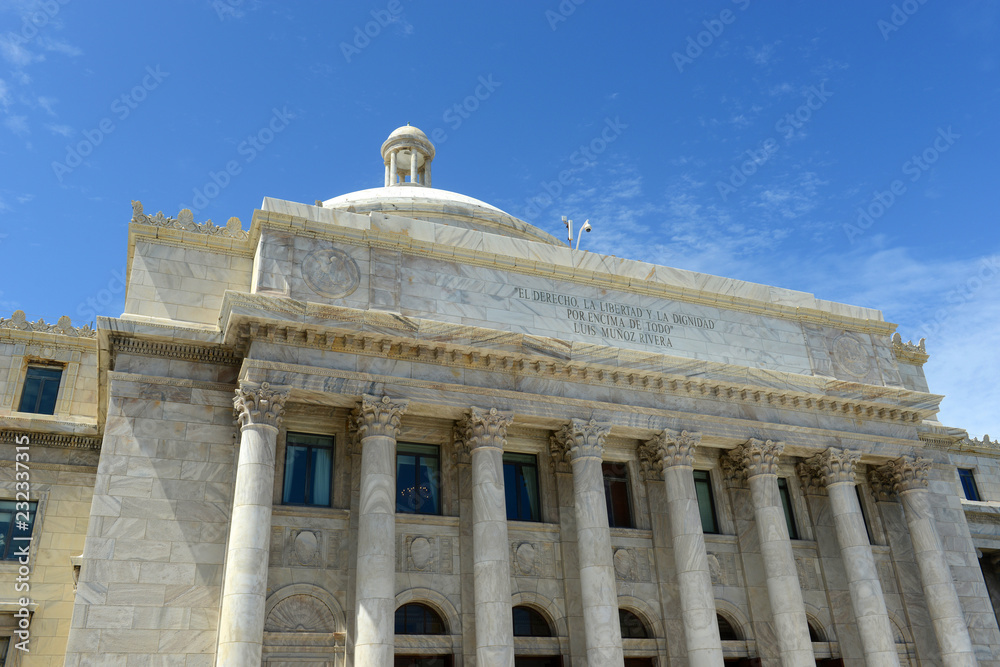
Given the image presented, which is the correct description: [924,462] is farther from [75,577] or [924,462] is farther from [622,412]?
[75,577]

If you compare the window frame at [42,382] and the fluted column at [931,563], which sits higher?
the window frame at [42,382]

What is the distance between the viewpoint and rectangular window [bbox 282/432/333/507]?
2319cm

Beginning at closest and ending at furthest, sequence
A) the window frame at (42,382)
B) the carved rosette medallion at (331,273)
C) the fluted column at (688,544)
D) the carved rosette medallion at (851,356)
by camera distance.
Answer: the fluted column at (688,544), the carved rosette medallion at (331,273), the window frame at (42,382), the carved rosette medallion at (851,356)

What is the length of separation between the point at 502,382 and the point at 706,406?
24.0 feet

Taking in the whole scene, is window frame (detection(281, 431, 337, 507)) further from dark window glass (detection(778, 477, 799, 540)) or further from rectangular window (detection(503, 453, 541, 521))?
dark window glass (detection(778, 477, 799, 540))

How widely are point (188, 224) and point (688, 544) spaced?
18436 mm

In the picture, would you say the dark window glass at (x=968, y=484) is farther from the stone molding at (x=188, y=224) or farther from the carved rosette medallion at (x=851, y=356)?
the stone molding at (x=188, y=224)

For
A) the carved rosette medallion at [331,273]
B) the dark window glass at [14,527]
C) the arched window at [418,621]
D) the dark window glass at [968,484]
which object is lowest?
the arched window at [418,621]

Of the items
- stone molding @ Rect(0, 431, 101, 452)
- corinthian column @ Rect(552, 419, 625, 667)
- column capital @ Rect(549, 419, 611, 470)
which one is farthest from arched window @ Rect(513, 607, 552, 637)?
stone molding @ Rect(0, 431, 101, 452)

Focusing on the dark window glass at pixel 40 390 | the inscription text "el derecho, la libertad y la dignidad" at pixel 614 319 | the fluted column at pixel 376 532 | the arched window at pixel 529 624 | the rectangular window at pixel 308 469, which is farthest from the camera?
the dark window glass at pixel 40 390

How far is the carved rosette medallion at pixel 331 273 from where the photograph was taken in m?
24.2

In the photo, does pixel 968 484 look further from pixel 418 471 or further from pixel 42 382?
pixel 42 382

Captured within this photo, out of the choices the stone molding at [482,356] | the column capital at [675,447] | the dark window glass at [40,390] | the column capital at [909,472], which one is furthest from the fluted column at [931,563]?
the dark window glass at [40,390]

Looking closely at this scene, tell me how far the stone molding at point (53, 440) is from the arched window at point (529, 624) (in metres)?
15.1
